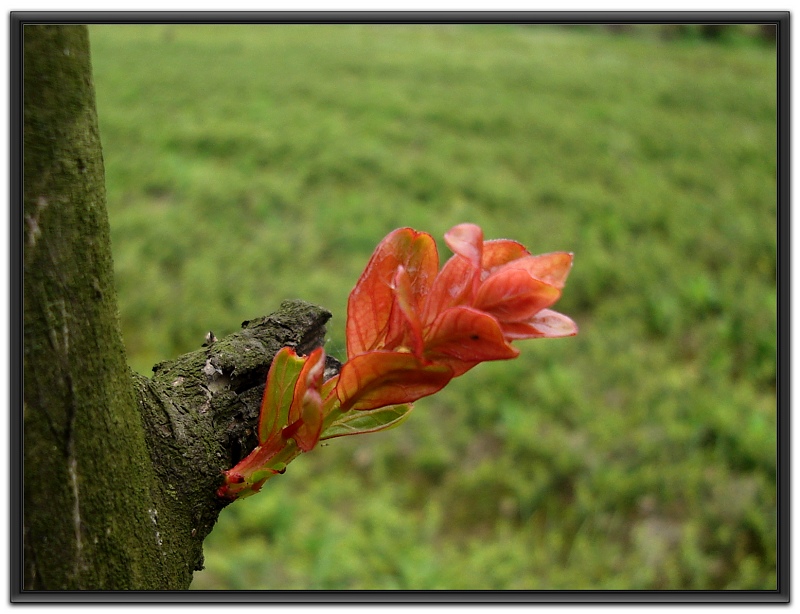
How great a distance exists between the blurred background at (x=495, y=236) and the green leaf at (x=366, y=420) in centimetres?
44

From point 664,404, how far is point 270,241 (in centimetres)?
142

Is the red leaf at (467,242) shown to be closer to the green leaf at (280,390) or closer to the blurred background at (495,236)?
the green leaf at (280,390)

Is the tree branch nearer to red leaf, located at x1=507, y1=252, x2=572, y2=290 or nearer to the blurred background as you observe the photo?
red leaf, located at x1=507, y1=252, x2=572, y2=290

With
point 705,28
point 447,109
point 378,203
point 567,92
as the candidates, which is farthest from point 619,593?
point 705,28

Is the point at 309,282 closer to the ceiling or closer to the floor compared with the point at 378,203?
closer to the floor

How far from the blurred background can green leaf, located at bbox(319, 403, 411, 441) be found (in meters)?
0.44

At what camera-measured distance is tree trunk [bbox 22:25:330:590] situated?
12.8 inches

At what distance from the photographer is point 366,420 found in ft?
1.33

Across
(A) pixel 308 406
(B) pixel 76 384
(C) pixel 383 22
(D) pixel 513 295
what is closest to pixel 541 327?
(D) pixel 513 295

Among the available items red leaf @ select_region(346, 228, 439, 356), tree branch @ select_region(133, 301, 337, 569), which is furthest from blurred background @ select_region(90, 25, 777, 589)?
red leaf @ select_region(346, 228, 439, 356)

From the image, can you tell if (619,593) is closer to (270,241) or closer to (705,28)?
(270,241)

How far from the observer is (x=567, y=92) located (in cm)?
377

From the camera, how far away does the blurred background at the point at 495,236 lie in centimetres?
157

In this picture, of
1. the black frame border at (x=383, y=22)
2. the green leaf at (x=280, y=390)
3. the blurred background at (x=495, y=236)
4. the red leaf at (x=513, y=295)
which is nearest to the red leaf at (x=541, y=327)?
the red leaf at (x=513, y=295)
